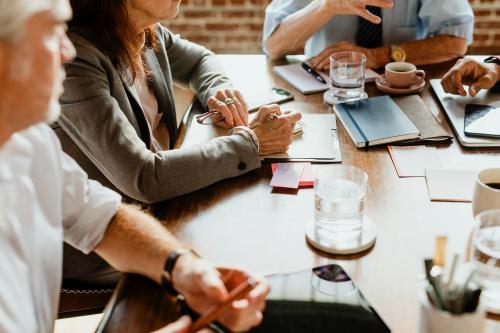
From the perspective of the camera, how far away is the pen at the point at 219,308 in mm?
893

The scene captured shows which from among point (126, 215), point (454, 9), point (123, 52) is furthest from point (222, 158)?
point (454, 9)

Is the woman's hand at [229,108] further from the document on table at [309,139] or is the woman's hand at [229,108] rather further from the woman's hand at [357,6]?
the woman's hand at [357,6]

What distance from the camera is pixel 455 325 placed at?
2.58 ft

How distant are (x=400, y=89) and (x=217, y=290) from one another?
3.22 ft

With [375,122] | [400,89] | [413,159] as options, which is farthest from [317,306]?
[400,89]

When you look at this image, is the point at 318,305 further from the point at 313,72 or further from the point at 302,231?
the point at 313,72

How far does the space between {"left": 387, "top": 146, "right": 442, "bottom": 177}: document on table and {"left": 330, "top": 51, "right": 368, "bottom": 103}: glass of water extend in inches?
11.9

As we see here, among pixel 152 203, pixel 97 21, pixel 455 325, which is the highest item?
pixel 97 21

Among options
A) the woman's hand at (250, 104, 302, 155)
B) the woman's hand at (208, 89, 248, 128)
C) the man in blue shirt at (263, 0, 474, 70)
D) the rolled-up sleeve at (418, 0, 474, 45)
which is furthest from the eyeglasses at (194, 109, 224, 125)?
the rolled-up sleeve at (418, 0, 474, 45)

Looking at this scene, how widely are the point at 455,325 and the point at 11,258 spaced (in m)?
0.67

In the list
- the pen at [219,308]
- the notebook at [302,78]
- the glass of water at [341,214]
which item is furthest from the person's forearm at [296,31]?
the pen at [219,308]

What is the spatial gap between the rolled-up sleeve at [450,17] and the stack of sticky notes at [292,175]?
3.09 ft

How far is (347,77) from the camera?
1.68m

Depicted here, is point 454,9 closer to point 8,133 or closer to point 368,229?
point 368,229
